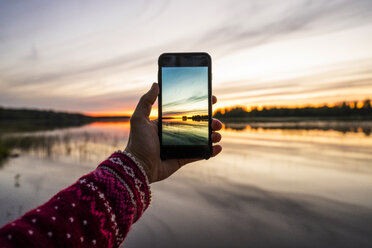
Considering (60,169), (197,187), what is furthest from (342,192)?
(60,169)

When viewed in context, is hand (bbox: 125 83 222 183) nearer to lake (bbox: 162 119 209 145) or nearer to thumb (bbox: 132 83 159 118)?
thumb (bbox: 132 83 159 118)

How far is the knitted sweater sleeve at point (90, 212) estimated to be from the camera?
4.02ft

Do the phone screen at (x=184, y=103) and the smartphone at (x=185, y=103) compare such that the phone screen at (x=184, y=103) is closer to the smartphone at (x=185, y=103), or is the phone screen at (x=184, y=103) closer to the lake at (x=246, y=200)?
the smartphone at (x=185, y=103)

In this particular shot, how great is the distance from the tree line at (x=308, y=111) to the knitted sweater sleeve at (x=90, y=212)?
86.3 m

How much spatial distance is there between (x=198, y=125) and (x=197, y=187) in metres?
8.05

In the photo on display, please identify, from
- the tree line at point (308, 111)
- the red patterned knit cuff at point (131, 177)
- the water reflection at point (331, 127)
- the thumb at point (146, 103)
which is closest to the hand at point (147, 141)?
the thumb at point (146, 103)

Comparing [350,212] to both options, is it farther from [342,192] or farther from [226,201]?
[226,201]

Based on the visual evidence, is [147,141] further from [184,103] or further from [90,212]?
[90,212]

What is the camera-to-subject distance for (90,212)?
4.91ft

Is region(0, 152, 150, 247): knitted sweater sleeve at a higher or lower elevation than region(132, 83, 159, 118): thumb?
lower

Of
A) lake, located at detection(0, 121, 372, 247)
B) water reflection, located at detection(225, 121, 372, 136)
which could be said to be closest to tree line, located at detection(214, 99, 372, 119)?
water reflection, located at detection(225, 121, 372, 136)

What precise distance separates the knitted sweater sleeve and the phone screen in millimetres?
1033

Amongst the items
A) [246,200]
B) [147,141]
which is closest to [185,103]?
[147,141]

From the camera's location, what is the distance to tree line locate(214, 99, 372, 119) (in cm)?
9231
